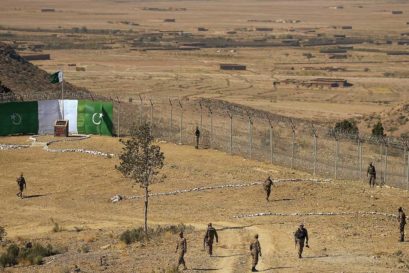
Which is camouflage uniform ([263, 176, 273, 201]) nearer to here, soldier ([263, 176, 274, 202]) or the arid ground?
soldier ([263, 176, 274, 202])

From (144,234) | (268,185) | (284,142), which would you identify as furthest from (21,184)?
(284,142)

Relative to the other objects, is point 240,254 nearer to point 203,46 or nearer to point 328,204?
point 328,204

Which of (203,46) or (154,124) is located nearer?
(154,124)

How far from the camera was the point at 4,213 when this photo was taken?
3966 centimetres

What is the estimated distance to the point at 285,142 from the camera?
180ft

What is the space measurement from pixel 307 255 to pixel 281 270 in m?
2.10

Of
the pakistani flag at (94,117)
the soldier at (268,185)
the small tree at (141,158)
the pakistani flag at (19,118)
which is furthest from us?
the pakistani flag at (94,117)

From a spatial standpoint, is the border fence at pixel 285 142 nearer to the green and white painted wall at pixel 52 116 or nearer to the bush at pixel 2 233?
the green and white painted wall at pixel 52 116

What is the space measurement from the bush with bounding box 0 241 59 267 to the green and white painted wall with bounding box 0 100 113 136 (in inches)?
915

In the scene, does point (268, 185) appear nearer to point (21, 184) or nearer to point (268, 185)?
point (268, 185)

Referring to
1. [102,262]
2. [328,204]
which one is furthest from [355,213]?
[102,262]

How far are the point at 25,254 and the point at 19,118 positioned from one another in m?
24.8

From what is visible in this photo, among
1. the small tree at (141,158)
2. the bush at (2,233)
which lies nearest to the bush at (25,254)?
the bush at (2,233)

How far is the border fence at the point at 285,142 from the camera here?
45.7 metres
